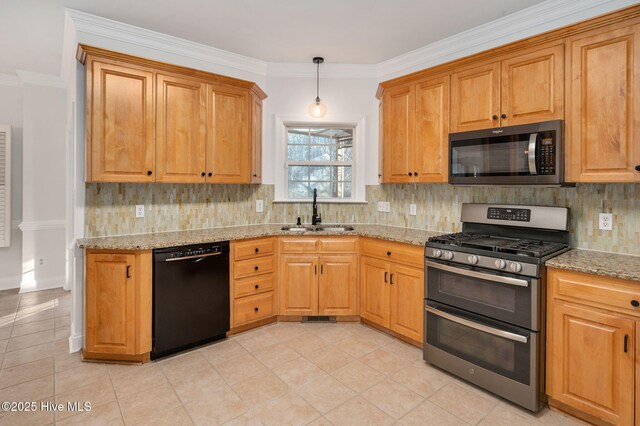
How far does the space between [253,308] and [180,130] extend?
1738 millimetres

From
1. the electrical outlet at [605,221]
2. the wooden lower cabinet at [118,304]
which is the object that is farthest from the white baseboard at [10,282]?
the electrical outlet at [605,221]

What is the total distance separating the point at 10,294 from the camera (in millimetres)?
4430

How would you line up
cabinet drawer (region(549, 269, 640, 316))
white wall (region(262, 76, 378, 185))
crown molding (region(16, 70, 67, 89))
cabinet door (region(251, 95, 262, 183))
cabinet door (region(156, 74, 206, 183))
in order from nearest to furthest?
1. cabinet drawer (region(549, 269, 640, 316))
2. cabinet door (region(156, 74, 206, 183))
3. cabinet door (region(251, 95, 262, 183))
4. white wall (region(262, 76, 378, 185))
5. crown molding (region(16, 70, 67, 89))

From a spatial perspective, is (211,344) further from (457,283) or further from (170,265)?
(457,283)

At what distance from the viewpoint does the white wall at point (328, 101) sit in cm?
399

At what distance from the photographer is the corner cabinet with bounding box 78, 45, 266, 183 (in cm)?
276

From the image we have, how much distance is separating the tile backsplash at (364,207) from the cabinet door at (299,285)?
0.72 metres

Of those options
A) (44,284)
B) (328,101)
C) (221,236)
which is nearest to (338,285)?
(221,236)

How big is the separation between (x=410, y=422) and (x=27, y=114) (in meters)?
5.43

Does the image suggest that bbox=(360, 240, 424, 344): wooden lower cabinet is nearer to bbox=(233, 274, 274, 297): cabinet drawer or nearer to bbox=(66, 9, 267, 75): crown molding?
bbox=(233, 274, 274, 297): cabinet drawer

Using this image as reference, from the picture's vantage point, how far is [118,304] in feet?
8.79

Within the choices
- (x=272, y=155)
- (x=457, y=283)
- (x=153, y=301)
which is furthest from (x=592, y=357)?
(x=272, y=155)

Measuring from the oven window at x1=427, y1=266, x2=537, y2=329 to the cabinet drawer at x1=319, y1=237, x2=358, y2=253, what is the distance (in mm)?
900

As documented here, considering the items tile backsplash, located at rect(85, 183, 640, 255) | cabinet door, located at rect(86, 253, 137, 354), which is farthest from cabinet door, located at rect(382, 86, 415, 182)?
cabinet door, located at rect(86, 253, 137, 354)
